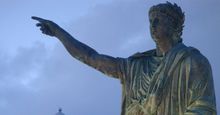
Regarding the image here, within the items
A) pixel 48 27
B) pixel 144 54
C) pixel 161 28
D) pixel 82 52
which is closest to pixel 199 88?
pixel 161 28

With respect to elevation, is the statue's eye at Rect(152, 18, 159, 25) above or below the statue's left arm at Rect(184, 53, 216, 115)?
above

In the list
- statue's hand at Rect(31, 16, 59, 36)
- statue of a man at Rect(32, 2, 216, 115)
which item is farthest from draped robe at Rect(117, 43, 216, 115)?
statue's hand at Rect(31, 16, 59, 36)

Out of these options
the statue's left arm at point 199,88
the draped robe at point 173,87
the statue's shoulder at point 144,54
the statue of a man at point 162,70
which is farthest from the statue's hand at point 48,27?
the statue's left arm at point 199,88

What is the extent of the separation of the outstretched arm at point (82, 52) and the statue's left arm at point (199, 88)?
50.9 inches

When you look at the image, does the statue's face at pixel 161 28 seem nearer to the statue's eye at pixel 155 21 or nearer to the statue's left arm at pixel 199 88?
→ the statue's eye at pixel 155 21

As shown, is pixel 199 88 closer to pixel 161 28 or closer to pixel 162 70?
pixel 162 70

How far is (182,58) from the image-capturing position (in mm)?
11820

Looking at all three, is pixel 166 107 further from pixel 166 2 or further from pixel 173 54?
pixel 166 2

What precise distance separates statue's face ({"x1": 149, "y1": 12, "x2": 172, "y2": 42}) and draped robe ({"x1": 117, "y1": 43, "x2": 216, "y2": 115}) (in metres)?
0.23

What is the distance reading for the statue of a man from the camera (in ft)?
37.8

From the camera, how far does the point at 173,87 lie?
38.2 feet

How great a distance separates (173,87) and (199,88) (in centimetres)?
37

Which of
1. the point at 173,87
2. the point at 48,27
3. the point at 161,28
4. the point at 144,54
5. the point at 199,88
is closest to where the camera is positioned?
the point at 199,88

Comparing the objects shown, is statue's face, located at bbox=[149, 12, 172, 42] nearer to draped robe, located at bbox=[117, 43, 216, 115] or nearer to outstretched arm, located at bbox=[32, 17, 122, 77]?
draped robe, located at bbox=[117, 43, 216, 115]
